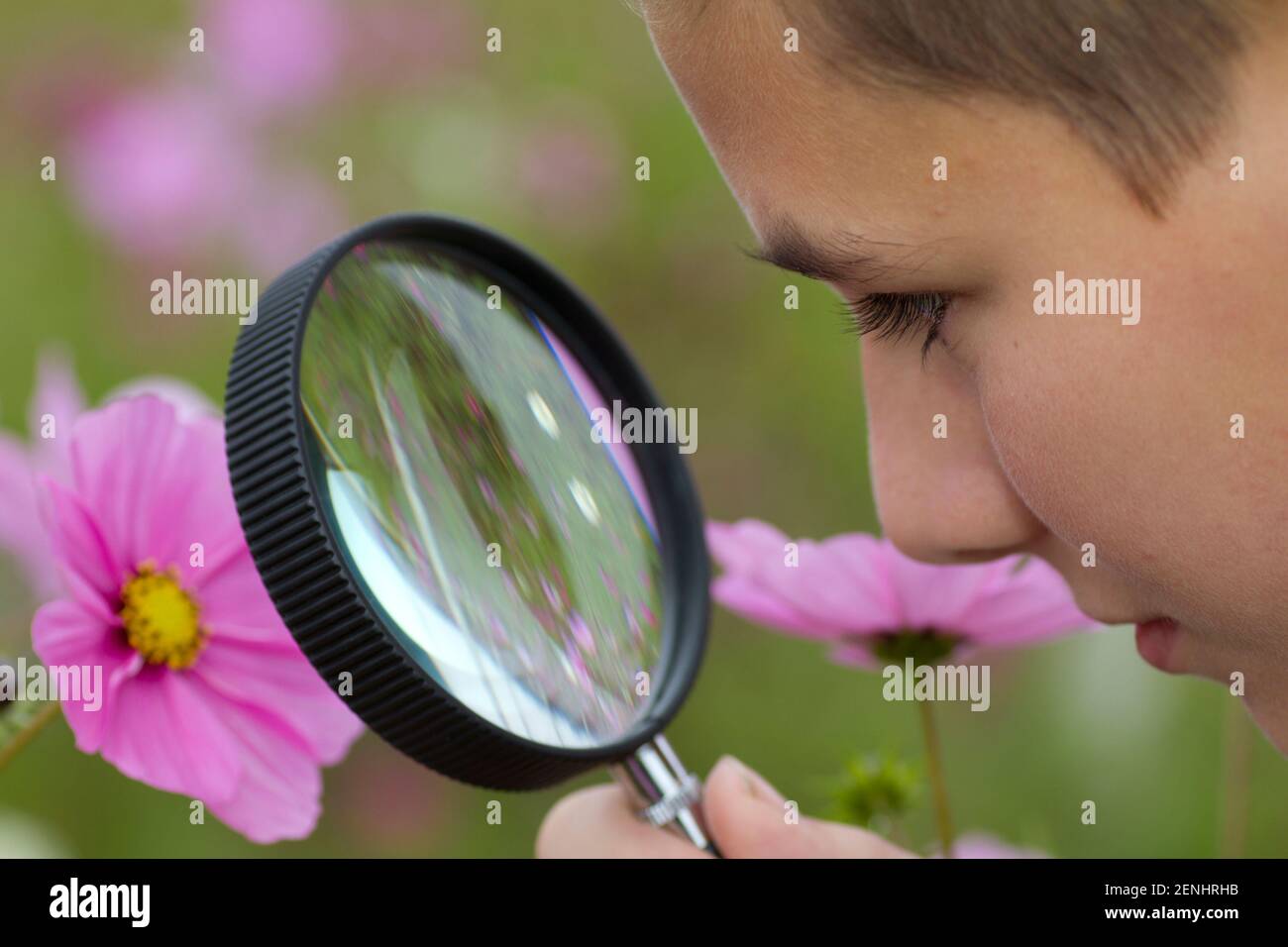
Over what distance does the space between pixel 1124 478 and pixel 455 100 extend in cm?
114

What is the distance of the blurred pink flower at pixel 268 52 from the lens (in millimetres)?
1414

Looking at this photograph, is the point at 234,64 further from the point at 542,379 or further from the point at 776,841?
the point at 776,841

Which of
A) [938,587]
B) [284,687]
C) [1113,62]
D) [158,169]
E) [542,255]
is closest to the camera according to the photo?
[1113,62]

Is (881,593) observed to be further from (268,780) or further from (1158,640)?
(268,780)

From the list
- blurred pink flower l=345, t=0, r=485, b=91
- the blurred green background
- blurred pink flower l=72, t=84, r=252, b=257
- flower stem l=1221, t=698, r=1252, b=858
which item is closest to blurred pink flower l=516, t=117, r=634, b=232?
the blurred green background

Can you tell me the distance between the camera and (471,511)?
1.99 feet

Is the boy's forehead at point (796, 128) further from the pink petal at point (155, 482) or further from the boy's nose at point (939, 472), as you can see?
the pink petal at point (155, 482)

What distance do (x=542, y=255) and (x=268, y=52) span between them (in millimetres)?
310

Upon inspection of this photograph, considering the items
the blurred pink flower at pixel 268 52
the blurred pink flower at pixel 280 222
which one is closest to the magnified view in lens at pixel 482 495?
the blurred pink flower at pixel 280 222

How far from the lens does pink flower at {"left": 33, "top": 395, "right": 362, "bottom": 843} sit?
1.67 feet

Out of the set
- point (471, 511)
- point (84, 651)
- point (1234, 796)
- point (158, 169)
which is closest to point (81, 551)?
point (84, 651)

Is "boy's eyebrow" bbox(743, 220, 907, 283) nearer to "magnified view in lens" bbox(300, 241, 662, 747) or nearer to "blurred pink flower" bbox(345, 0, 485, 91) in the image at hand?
"magnified view in lens" bbox(300, 241, 662, 747)

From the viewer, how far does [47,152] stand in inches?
55.6

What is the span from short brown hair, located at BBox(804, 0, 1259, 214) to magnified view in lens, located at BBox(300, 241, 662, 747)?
0.76 feet
